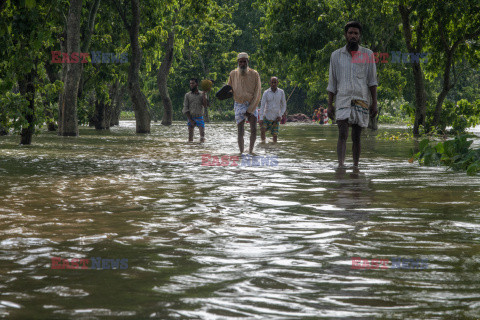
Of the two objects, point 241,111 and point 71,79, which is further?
point 71,79

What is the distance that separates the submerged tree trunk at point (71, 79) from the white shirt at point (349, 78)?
13.1 meters

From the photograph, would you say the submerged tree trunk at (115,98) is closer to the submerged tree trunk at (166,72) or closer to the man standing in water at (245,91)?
the submerged tree trunk at (166,72)

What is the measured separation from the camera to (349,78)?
10.9 metres

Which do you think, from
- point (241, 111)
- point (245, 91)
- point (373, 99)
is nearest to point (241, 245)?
point (373, 99)

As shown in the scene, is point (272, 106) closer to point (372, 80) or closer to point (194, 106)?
point (194, 106)

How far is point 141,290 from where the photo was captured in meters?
3.88

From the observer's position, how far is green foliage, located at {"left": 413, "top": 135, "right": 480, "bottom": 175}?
10789 mm

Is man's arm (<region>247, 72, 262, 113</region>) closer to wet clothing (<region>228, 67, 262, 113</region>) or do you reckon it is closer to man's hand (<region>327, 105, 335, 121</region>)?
wet clothing (<region>228, 67, 262, 113</region>)

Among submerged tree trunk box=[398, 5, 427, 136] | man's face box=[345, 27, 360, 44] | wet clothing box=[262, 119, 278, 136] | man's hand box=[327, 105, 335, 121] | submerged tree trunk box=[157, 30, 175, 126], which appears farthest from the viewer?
submerged tree trunk box=[157, 30, 175, 126]

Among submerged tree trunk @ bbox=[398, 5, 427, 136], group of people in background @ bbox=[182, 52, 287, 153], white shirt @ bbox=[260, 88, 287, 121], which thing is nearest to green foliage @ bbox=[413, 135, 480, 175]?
group of people in background @ bbox=[182, 52, 287, 153]

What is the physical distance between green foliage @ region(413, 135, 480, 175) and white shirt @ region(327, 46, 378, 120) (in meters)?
1.64

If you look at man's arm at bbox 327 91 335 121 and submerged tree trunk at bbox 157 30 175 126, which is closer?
man's arm at bbox 327 91 335 121

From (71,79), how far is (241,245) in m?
18.6

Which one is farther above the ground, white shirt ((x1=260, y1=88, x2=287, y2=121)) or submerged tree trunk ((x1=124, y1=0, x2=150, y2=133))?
submerged tree trunk ((x1=124, y1=0, x2=150, y2=133))
